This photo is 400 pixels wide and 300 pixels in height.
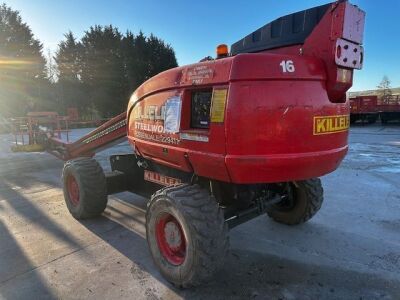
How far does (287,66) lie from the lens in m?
2.73

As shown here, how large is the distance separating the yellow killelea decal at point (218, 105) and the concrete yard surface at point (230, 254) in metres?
1.46

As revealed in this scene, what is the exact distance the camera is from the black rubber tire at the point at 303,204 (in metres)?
4.25

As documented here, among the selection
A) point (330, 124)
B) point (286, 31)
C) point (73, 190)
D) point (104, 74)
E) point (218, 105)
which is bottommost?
point (73, 190)

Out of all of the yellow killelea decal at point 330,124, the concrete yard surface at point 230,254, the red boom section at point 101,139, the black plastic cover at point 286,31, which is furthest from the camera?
the red boom section at point 101,139

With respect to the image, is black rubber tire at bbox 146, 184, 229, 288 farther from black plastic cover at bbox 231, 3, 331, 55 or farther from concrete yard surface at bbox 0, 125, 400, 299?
black plastic cover at bbox 231, 3, 331, 55

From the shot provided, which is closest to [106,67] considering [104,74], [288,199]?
[104,74]

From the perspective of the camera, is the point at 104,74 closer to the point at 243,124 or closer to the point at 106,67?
the point at 106,67

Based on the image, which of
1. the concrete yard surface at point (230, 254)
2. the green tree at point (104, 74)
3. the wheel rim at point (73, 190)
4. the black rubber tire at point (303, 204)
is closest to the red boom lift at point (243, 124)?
the concrete yard surface at point (230, 254)

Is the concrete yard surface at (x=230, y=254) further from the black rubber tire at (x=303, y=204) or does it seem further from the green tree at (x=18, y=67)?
the green tree at (x=18, y=67)

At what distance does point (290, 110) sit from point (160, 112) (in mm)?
1269

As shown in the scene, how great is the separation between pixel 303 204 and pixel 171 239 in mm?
1805

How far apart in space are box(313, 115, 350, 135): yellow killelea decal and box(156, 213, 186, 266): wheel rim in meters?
1.40

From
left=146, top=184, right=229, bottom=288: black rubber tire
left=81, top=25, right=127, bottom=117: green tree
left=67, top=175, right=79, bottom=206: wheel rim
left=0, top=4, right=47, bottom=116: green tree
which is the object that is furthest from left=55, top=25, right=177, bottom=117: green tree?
left=146, top=184, right=229, bottom=288: black rubber tire

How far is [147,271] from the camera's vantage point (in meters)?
3.51
